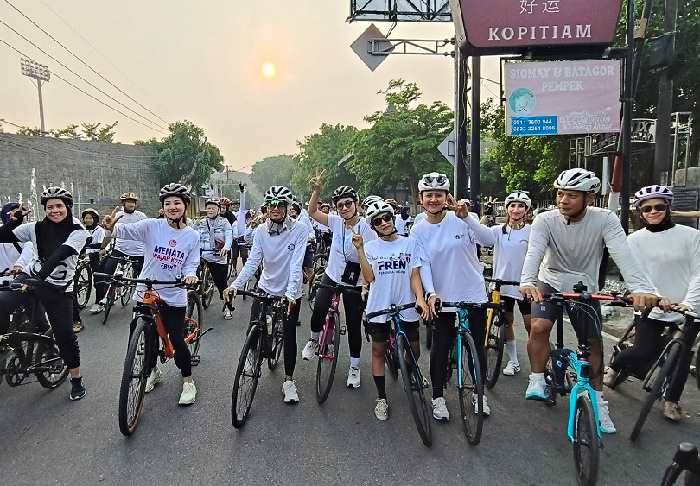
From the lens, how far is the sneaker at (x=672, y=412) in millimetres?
3961

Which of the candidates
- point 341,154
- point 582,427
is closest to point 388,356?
point 582,427

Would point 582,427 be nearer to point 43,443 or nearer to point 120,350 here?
point 43,443

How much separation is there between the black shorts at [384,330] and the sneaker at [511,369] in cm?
161

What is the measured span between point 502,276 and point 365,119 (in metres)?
30.9

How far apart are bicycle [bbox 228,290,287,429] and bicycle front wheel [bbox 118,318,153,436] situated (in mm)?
783

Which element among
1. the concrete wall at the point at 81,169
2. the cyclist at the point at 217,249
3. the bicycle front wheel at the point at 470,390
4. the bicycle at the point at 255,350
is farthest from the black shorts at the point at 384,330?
the concrete wall at the point at 81,169

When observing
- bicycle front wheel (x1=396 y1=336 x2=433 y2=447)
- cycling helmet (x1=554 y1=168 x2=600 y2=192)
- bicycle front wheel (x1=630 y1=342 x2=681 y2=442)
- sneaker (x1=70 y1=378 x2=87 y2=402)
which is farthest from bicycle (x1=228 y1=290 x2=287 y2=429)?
bicycle front wheel (x1=630 y1=342 x2=681 y2=442)

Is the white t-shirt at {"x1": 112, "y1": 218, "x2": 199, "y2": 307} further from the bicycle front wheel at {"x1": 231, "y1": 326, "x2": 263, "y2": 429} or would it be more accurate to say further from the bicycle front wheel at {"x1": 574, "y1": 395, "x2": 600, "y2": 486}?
the bicycle front wheel at {"x1": 574, "y1": 395, "x2": 600, "y2": 486}

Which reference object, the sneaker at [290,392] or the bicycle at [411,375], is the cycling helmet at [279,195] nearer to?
the bicycle at [411,375]

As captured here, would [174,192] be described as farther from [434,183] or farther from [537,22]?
[537,22]

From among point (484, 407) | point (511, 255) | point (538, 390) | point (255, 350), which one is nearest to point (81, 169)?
point (255, 350)

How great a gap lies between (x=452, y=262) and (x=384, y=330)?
83 centimetres

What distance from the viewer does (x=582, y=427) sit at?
3088 mm

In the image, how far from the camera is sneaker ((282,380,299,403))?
4500mm
